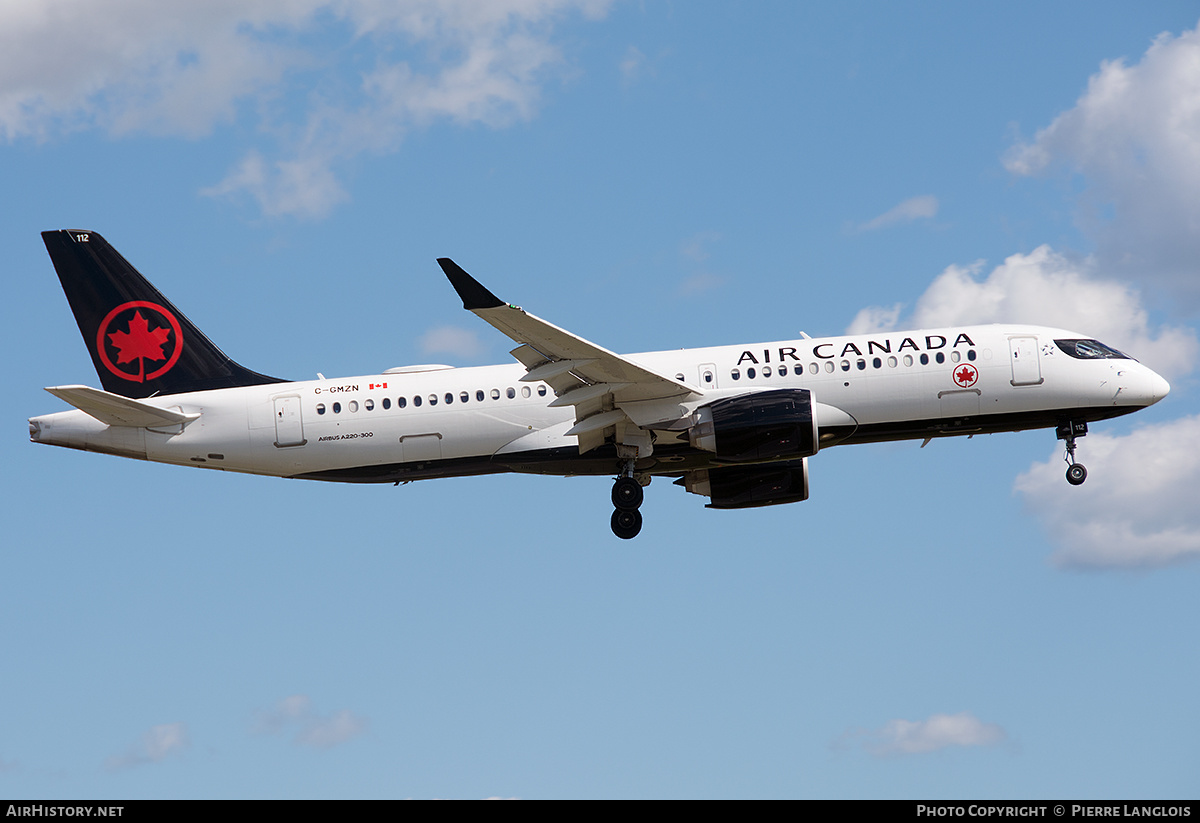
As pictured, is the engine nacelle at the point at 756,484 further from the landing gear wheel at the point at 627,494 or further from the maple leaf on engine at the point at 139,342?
the maple leaf on engine at the point at 139,342

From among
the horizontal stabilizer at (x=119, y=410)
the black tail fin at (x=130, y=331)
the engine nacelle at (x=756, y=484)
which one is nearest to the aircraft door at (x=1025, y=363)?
the engine nacelle at (x=756, y=484)

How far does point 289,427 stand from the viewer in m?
35.7

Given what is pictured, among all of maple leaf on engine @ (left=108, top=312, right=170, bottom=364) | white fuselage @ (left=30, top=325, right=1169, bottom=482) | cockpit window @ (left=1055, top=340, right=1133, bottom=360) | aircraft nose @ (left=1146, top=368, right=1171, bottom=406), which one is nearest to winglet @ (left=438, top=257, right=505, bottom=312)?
white fuselage @ (left=30, top=325, right=1169, bottom=482)

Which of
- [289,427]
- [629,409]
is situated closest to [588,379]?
[629,409]

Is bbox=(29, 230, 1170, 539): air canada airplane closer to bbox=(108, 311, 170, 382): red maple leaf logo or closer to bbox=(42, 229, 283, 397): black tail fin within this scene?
bbox=(42, 229, 283, 397): black tail fin

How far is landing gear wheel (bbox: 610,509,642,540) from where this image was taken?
1393 inches

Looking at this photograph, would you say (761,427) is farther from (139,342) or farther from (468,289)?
(139,342)

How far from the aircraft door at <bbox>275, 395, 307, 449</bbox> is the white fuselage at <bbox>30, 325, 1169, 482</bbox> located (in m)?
0.04

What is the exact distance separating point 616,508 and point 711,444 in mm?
3999

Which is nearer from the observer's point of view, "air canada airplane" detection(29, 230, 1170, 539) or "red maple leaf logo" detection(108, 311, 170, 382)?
"air canada airplane" detection(29, 230, 1170, 539)

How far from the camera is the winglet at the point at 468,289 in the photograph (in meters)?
29.0

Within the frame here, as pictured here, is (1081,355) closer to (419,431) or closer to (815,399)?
(815,399)

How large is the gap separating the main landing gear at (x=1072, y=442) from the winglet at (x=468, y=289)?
1696cm
